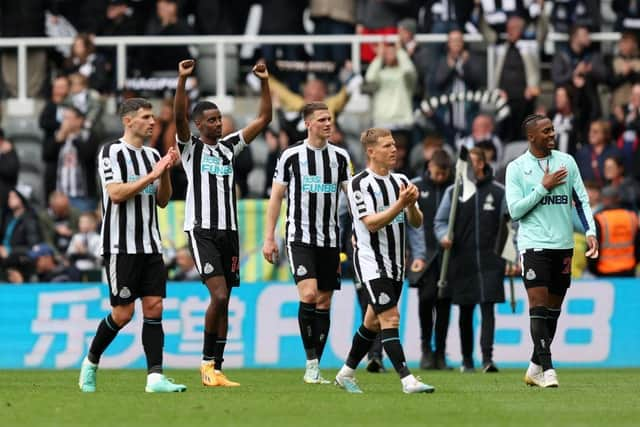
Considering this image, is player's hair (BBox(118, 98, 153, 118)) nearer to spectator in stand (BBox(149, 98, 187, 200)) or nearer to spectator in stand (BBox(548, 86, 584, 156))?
spectator in stand (BBox(149, 98, 187, 200))

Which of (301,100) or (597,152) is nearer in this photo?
(597,152)

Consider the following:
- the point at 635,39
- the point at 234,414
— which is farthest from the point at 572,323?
the point at 234,414

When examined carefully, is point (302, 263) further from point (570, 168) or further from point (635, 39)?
point (635, 39)

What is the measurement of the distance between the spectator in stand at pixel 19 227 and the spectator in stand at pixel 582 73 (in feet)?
22.8

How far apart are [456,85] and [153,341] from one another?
10.2m

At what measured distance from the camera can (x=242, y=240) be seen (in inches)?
838

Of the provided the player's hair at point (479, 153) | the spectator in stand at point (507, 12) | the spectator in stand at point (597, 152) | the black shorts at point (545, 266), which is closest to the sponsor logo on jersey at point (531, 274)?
the black shorts at point (545, 266)

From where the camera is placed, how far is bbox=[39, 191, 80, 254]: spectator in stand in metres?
22.2

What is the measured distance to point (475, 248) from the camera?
17.7 meters

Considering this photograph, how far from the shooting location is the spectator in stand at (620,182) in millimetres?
21125

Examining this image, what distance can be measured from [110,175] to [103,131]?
1067cm

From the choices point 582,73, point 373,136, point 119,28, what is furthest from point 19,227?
point 373,136

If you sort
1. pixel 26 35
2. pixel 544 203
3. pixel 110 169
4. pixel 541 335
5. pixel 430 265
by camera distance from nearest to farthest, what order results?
pixel 110 169
pixel 541 335
pixel 544 203
pixel 430 265
pixel 26 35

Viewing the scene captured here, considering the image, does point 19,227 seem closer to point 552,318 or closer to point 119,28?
point 119,28
